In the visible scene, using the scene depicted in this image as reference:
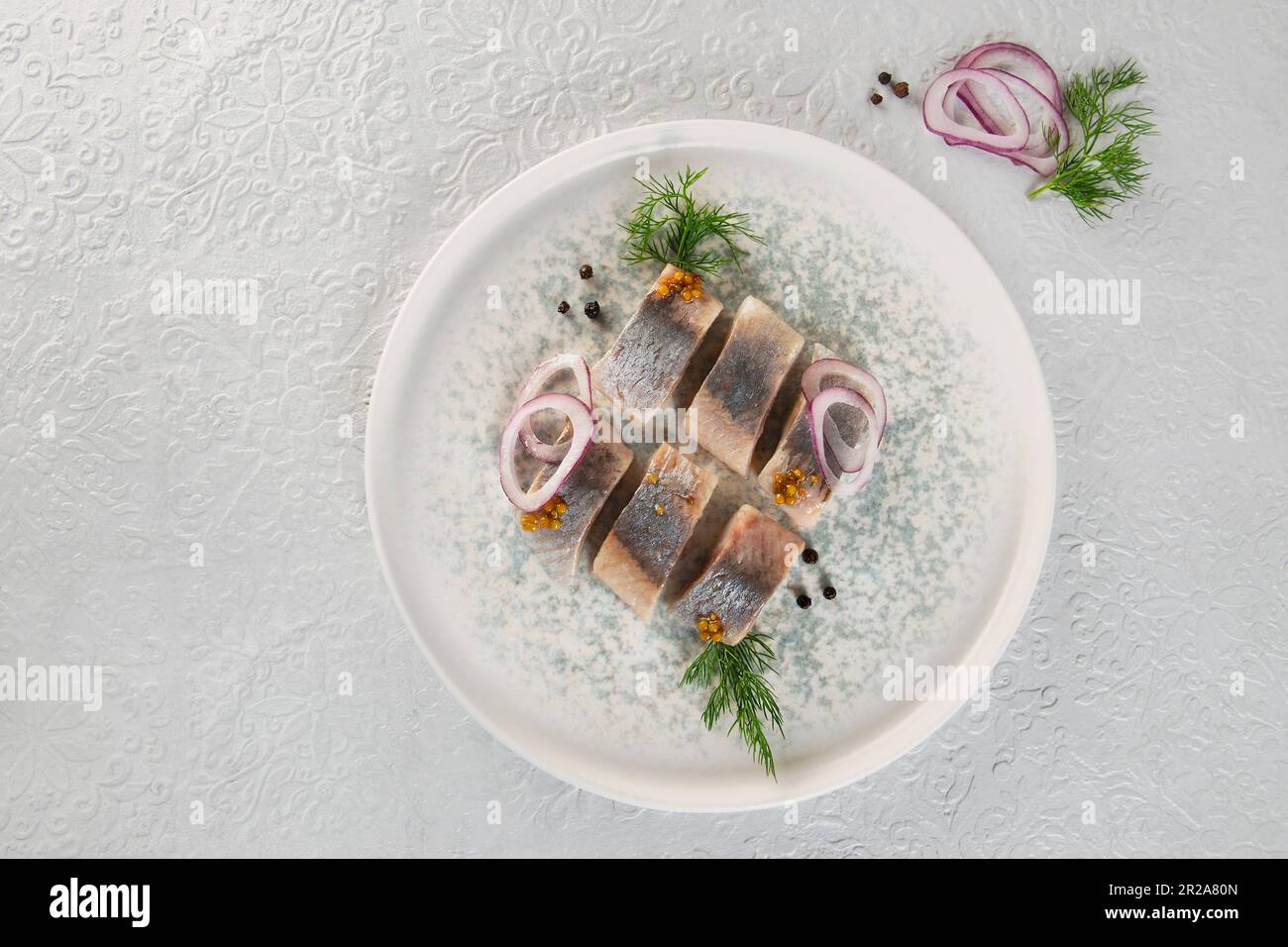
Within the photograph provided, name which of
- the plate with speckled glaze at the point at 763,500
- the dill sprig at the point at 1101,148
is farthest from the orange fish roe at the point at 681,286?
the dill sprig at the point at 1101,148

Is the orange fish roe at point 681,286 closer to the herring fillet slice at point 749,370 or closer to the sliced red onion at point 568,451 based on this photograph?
the herring fillet slice at point 749,370

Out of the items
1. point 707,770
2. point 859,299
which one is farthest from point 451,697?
point 859,299

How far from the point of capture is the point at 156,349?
264 cm

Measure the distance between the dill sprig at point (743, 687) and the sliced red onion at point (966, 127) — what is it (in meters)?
1.72

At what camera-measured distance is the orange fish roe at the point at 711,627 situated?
2438 millimetres

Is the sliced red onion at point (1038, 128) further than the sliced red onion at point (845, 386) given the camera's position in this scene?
Yes

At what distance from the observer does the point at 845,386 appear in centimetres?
249

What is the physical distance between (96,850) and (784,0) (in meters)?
3.61

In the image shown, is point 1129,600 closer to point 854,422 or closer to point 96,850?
point 854,422

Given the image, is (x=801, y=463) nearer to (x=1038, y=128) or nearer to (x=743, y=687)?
(x=743, y=687)

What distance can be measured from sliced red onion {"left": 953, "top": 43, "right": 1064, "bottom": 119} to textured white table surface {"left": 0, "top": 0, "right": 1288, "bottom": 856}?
0.08 meters

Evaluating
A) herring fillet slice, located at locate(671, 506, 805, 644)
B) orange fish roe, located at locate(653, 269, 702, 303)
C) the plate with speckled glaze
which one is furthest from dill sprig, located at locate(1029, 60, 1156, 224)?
herring fillet slice, located at locate(671, 506, 805, 644)

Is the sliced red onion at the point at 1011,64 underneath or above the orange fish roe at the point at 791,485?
above

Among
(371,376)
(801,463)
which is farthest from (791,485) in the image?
(371,376)
